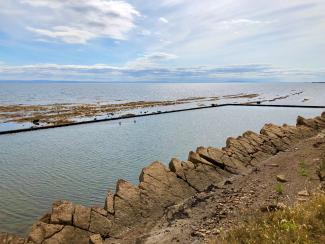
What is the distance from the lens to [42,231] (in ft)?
44.8

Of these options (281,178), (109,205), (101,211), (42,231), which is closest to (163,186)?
(109,205)

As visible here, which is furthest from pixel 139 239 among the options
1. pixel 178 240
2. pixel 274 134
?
pixel 274 134

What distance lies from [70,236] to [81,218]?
0.94m

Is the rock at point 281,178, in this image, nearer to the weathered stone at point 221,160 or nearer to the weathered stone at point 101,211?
the weathered stone at point 221,160

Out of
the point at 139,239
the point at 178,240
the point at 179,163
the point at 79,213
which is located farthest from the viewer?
the point at 179,163

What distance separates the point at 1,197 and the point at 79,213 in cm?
931

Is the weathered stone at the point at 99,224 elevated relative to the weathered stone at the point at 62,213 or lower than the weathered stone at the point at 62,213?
lower

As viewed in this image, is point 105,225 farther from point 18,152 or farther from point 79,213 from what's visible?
point 18,152

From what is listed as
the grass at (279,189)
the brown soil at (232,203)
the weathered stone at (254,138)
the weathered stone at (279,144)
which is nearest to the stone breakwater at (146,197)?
the weathered stone at (254,138)

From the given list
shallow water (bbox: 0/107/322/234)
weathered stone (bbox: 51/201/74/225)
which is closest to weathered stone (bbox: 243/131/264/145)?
shallow water (bbox: 0/107/322/234)

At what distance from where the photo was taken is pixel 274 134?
32344mm

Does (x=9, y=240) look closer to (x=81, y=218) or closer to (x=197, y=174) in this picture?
(x=81, y=218)

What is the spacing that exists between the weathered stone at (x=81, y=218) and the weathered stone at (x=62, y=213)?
20cm

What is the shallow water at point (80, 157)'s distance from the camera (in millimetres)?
20938
